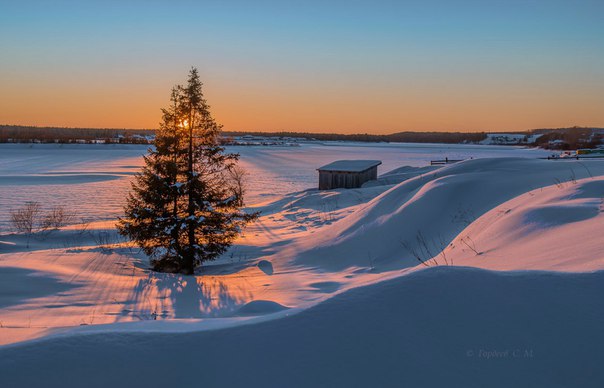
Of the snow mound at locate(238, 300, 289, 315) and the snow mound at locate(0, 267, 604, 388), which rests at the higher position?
the snow mound at locate(0, 267, 604, 388)

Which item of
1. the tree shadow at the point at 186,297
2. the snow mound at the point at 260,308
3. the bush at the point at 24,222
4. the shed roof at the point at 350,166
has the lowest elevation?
the bush at the point at 24,222

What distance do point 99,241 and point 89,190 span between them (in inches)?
587

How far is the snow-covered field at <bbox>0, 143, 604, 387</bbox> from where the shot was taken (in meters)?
2.57

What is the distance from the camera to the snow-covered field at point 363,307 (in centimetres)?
257

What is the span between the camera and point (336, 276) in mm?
8133

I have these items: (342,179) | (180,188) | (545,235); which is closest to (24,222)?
(180,188)

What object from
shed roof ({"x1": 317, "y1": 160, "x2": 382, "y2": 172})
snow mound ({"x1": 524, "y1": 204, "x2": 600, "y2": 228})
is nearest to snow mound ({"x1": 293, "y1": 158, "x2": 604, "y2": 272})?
snow mound ({"x1": 524, "y1": 204, "x2": 600, "y2": 228})

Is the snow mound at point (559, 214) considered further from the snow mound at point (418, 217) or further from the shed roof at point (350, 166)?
the shed roof at point (350, 166)

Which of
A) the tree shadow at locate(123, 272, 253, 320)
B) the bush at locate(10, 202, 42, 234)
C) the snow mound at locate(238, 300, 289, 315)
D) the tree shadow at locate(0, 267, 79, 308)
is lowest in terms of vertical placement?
the bush at locate(10, 202, 42, 234)

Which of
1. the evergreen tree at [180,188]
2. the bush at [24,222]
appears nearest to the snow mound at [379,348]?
the evergreen tree at [180,188]

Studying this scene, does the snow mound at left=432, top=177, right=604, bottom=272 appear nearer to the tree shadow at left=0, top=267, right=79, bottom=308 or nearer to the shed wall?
the tree shadow at left=0, top=267, right=79, bottom=308

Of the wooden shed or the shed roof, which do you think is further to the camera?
the shed roof

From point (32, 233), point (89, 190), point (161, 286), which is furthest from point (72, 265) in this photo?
point (89, 190)

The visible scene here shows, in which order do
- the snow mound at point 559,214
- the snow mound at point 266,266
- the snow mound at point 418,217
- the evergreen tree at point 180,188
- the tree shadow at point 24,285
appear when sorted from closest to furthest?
the snow mound at point 559,214 → the tree shadow at point 24,285 → the snow mound at point 418,217 → the snow mound at point 266,266 → the evergreen tree at point 180,188
